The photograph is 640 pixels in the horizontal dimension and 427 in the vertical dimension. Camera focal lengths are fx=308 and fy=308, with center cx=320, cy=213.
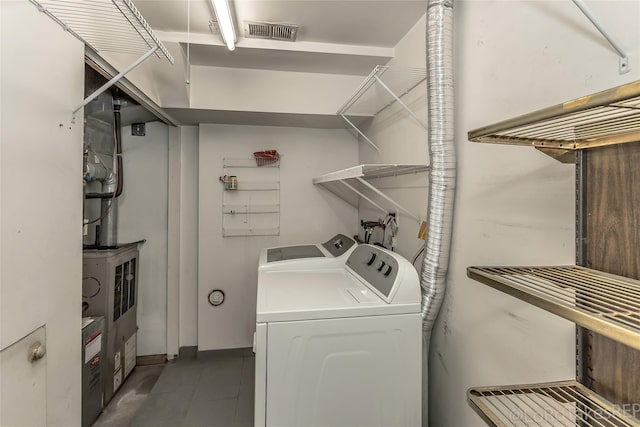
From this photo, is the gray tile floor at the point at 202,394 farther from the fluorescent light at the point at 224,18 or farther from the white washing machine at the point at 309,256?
the fluorescent light at the point at 224,18

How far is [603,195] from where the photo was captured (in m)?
0.86

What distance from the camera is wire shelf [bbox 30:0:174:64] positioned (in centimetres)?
113

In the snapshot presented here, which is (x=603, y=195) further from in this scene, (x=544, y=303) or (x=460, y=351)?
(x=460, y=351)

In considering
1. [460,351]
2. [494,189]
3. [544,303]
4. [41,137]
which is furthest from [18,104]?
[460,351]

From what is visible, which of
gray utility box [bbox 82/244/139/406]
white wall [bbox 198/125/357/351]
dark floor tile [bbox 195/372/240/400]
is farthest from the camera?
white wall [bbox 198/125/357/351]

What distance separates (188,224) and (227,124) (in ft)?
3.41

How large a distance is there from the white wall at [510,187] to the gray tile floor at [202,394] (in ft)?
4.75

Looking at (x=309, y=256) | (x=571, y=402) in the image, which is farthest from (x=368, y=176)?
(x=571, y=402)

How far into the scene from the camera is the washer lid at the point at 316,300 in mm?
1305

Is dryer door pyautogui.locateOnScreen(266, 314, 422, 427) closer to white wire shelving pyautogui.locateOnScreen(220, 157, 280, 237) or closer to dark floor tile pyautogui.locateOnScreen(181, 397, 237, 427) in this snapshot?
dark floor tile pyautogui.locateOnScreen(181, 397, 237, 427)

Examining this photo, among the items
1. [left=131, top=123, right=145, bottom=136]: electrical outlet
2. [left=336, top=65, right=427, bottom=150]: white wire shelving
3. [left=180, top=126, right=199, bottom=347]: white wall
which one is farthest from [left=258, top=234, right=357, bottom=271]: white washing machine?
[left=131, top=123, right=145, bottom=136]: electrical outlet

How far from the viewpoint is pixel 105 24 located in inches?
53.0

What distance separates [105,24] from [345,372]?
6.04 feet

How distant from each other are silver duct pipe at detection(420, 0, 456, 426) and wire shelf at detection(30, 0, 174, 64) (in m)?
1.20
